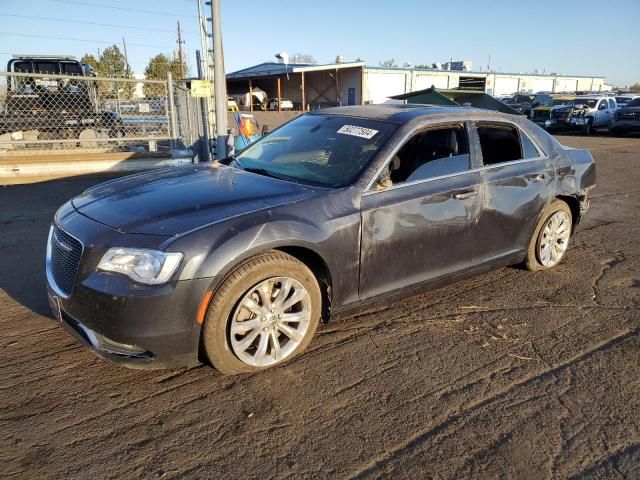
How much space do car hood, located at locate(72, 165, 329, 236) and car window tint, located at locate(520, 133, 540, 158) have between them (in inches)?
90.1

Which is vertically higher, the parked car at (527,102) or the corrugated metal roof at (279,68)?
the corrugated metal roof at (279,68)

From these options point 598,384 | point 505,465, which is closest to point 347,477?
point 505,465

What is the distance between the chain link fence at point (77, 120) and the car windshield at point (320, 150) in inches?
217

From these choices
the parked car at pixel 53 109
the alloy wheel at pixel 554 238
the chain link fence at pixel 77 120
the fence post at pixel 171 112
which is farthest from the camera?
the parked car at pixel 53 109

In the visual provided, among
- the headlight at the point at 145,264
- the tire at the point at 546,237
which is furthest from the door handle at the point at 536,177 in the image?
the headlight at the point at 145,264

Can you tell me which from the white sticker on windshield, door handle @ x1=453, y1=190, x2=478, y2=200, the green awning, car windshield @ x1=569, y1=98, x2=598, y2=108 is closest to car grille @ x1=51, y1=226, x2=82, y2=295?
the white sticker on windshield

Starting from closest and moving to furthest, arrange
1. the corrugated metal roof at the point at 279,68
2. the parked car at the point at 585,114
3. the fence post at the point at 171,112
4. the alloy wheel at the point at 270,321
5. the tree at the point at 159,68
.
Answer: the alloy wheel at the point at 270,321 → the fence post at the point at 171,112 → the parked car at the point at 585,114 → the corrugated metal roof at the point at 279,68 → the tree at the point at 159,68

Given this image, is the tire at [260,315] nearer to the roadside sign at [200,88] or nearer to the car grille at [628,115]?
the roadside sign at [200,88]

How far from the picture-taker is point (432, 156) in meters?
4.06

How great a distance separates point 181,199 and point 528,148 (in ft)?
10.6

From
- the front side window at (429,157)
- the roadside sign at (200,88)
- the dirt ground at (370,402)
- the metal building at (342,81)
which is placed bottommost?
the dirt ground at (370,402)

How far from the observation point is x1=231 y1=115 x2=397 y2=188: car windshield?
12.2 ft

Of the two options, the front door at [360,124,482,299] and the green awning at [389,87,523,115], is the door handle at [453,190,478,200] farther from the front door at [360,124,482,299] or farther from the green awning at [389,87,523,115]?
the green awning at [389,87,523,115]

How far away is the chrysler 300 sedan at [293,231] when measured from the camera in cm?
283
